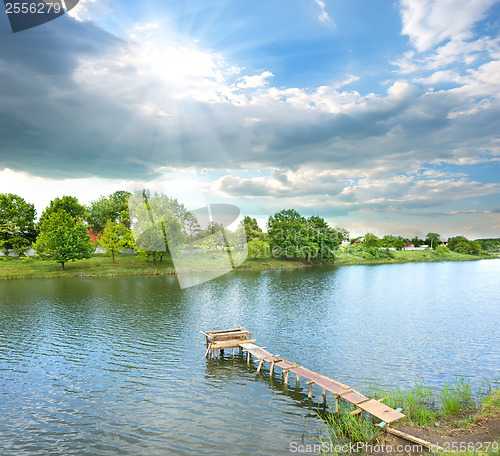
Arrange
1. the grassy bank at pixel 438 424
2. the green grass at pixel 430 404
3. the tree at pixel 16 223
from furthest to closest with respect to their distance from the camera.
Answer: the tree at pixel 16 223
the green grass at pixel 430 404
the grassy bank at pixel 438 424

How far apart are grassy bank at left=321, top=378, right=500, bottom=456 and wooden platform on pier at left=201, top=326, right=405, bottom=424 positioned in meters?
0.48

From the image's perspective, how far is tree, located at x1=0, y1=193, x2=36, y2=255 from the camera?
8544 cm

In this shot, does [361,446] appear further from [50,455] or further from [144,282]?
[144,282]

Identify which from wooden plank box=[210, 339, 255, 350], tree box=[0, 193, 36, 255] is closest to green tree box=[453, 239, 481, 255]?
wooden plank box=[210, 339, 255, 350]

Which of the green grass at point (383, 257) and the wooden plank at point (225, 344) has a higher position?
the green grass at point (383, 257)

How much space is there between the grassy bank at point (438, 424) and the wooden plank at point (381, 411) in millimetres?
Result: 347

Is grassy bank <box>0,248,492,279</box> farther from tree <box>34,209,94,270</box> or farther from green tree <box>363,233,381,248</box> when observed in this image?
green tree <box>363,233,381,248</box>

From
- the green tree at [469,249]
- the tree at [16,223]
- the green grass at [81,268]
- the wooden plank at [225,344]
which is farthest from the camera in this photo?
the green tree at [469,249]

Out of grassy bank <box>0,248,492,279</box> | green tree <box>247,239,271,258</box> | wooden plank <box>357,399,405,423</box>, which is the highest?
green tree <box>247,239,271,258</box>

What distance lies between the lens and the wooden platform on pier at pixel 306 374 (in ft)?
42.9

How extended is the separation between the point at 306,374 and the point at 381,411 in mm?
4718

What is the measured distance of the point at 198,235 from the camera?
9862cm

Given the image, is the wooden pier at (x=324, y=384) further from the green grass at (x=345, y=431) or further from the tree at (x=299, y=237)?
the tree at (x=299, y=237)

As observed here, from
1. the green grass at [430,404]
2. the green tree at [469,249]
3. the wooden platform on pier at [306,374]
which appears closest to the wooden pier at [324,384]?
the wooden platform on pier at [306,374]
